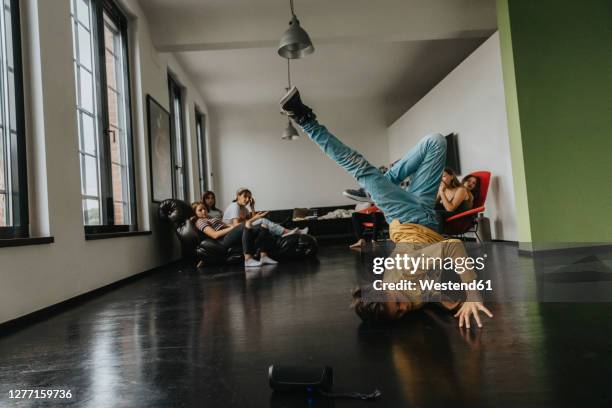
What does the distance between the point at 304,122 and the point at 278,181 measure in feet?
28.5

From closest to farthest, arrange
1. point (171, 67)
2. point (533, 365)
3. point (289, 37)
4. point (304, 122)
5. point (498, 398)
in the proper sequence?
point (498, 398) < point (533, 365) < point (304, 122) < point (289, 37) < point (171, 67)

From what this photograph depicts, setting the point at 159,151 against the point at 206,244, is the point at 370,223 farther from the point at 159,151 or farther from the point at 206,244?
the point at 159,151

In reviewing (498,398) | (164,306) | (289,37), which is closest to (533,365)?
(498,398)

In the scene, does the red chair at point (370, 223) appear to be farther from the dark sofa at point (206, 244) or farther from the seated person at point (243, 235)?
the seated person at point (243, 235)

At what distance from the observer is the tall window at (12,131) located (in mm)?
2699

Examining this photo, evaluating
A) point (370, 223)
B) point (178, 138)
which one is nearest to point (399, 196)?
point (370, 223)

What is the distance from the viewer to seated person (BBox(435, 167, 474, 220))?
5.19 m

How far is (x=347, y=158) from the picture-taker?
6.83ft

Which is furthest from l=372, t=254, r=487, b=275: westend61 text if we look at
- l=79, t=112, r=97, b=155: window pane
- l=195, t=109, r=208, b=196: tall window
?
l=195, t=109, r=208, b=196: tall window

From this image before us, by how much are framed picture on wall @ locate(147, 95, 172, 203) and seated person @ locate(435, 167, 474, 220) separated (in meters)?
3.69

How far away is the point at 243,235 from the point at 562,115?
13.0 ft

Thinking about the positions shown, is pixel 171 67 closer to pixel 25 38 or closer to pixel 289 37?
pixel 289 37

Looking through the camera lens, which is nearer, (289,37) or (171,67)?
(289,37)

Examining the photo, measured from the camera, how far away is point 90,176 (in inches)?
154
